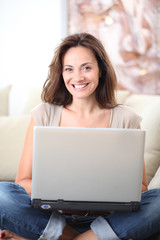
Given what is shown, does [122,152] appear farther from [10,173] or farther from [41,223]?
[10,173]

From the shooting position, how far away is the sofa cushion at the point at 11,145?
2.01 meters

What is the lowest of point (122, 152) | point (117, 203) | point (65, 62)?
point (117, 203)

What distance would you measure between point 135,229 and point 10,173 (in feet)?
3.10

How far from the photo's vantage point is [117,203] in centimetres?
120

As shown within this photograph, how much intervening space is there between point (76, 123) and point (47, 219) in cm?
53

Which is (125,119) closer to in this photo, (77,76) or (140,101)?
(77,76)

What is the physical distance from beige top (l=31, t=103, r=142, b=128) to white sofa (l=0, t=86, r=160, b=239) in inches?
7.4

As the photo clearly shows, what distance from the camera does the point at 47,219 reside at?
136 centimetres

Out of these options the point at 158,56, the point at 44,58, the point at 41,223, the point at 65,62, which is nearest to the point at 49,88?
the point at 65,62

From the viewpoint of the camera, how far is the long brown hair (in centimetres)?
171

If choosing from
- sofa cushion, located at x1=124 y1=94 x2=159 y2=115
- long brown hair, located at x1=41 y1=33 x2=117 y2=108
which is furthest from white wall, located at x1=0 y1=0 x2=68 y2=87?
long brown hair, located at x1=41 y1=33 x2=117 y2=108

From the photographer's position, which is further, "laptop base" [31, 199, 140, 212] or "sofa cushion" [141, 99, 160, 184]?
"sofa cushion" [141, 99, 160, 184]

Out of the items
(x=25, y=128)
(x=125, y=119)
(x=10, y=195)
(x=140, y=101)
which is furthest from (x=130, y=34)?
(x=10, y=195)

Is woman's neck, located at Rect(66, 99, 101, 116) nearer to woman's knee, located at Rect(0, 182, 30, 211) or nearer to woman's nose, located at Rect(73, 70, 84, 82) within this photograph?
woman's nose, located at Rect(73, 70, 84, 82)
